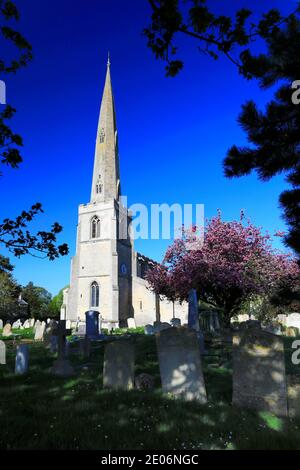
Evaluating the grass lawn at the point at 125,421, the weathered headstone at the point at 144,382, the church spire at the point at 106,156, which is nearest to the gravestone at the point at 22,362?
the grass lawn at the point at 125,421

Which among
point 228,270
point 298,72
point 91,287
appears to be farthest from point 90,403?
point 91,287

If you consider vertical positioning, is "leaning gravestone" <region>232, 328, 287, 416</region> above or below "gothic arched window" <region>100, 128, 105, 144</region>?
below

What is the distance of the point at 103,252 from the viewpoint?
40.2 m

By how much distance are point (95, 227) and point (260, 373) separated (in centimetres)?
3748

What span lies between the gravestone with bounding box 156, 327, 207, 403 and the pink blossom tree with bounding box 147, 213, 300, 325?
1350 cm

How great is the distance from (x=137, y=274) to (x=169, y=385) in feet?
128

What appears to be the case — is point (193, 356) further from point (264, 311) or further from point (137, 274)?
point (137, 274)

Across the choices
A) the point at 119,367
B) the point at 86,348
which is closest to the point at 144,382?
the point at 119,367

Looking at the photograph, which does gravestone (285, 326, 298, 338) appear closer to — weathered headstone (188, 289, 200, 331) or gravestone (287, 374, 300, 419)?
weathered headstone (188, 289, 200, 331)

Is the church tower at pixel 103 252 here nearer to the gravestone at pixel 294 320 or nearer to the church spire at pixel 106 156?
the church spire at pixel 106 156

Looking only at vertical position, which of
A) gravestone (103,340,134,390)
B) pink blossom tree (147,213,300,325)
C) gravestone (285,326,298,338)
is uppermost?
pink blossom tree (147,213,300,325)

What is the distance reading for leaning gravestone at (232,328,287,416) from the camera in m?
5.52

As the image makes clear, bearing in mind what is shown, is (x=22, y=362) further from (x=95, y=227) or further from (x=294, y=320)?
(x=95, y=227)

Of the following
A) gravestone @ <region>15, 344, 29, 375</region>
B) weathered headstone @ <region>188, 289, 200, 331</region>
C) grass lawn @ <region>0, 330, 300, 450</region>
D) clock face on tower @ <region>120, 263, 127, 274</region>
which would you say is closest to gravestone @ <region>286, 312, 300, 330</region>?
weathered headstone @ <region>188, 289, 200, 331</region>
